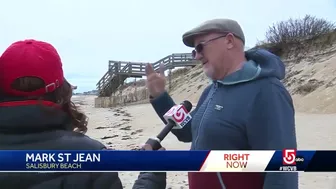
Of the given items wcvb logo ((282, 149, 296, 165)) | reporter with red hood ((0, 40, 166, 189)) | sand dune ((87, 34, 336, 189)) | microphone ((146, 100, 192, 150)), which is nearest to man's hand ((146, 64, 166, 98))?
microphone ((146, 100, 192, 150))

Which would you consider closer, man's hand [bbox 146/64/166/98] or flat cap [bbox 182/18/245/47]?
flat cap [bbox 182/18/245/47]

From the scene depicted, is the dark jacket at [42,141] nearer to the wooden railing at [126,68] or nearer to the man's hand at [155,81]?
the man's hand at [155,81]

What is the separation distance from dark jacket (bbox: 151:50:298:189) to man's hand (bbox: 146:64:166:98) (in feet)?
1.19

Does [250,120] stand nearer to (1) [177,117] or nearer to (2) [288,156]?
(2) [288,156]

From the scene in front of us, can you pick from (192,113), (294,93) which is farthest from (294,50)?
(192,113)

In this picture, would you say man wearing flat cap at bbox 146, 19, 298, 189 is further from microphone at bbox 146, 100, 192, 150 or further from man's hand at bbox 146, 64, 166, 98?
man's hand at bbox 146, 64, 166, 98

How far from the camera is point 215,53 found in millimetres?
2406

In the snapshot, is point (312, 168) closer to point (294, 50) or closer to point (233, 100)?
point (233, 100)

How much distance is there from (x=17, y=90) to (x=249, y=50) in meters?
1.35

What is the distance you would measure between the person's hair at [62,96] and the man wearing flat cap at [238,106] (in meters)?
0.76

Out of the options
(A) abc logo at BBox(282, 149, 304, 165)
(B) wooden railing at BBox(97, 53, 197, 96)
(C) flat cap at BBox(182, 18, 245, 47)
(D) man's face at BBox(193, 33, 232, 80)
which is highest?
(C) flat cap at BBox(182, 18, 245, 47)

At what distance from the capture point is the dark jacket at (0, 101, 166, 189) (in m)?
1.63

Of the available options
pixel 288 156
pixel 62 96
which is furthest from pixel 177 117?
pixel 62 96

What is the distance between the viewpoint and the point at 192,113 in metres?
2.73
